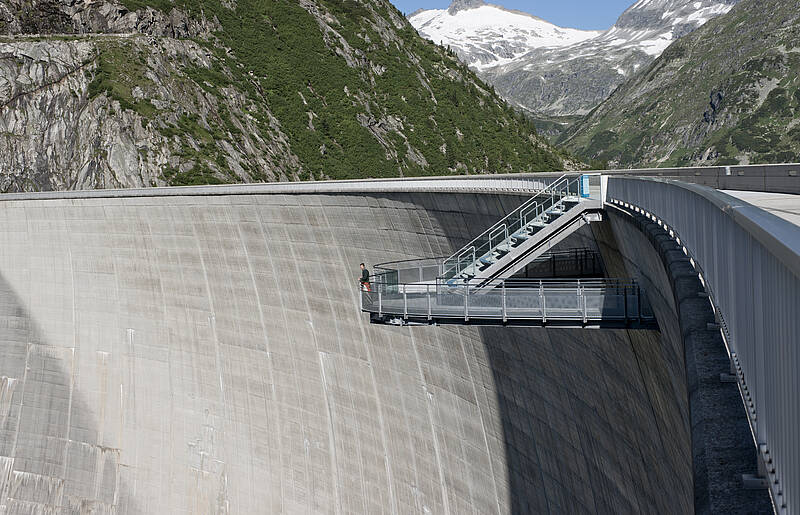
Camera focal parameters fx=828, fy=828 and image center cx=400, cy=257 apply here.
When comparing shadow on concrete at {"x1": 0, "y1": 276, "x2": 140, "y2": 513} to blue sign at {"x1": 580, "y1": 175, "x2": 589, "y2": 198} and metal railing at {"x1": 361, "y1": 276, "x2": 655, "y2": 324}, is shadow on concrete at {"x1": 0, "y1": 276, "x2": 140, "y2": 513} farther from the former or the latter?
blue sign at {"x1": 580, "y1": 175, "x2": 589, "y2": 198}

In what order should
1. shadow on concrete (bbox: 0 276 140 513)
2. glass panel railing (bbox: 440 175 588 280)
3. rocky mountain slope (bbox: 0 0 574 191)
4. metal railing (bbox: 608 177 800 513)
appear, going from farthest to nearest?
1. rocky mountain slope (bbox: 0 0 574 191)
2. shadow on concrete (bbox: 0 276 140 513)
3. glass panel railing (bbox: 440 175 588 280)
4. metal railing (bbox: 608 177 800 513)

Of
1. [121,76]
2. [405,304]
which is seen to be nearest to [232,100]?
[121,76]

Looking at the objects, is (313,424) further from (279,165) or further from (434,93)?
(434,93)

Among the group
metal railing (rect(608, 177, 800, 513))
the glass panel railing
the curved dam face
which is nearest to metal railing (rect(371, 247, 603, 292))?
the glass panel railing

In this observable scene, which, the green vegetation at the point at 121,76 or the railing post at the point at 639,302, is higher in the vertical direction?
the green vegetation at the point at 121,76

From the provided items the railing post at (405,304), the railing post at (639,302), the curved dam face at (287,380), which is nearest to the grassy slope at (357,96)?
the curved dam face at (287,380)

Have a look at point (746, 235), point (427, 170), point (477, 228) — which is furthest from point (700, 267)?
point (427, 170)

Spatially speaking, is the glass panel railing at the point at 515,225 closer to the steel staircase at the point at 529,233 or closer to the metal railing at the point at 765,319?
the steel staircase at the point at 529,233
